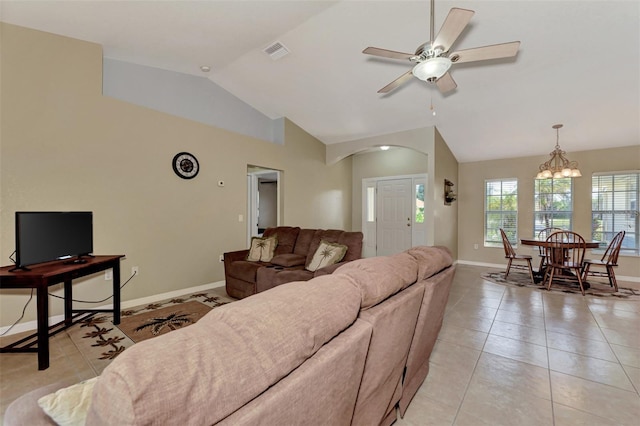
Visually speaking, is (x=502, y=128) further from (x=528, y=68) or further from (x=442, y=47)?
(x=442, y=47)

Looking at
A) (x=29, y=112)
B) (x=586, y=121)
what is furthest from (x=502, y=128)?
(x=29, y=112)

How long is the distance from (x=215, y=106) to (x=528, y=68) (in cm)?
433

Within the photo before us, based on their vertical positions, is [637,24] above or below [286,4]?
below

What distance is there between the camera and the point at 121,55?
343 cm

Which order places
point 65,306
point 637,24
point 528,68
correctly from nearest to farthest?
point 637,24 → point 65,306 → point 528,68

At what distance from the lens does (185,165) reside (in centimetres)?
390

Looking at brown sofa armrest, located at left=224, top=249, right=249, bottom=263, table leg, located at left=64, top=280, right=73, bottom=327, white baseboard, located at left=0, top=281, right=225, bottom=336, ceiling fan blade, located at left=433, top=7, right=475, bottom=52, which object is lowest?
white baseboard, located at left=0, top=281, right=225, bottom=336

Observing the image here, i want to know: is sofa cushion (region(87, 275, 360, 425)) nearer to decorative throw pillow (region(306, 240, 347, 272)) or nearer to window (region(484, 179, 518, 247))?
decorative throw pillow (region(306, 240, 347, 272))

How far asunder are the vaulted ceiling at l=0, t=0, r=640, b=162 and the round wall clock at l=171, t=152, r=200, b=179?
1234 millimetres

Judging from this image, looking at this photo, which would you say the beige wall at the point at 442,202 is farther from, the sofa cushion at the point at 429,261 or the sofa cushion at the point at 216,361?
the sofa cushion at the point at 216,361

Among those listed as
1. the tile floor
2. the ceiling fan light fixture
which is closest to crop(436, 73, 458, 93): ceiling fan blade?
the ceiling fan light fixture

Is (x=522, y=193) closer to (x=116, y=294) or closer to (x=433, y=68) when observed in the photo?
(x=433, y=68)

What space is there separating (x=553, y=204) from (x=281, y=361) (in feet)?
22.3

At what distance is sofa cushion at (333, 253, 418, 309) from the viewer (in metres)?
1.13
